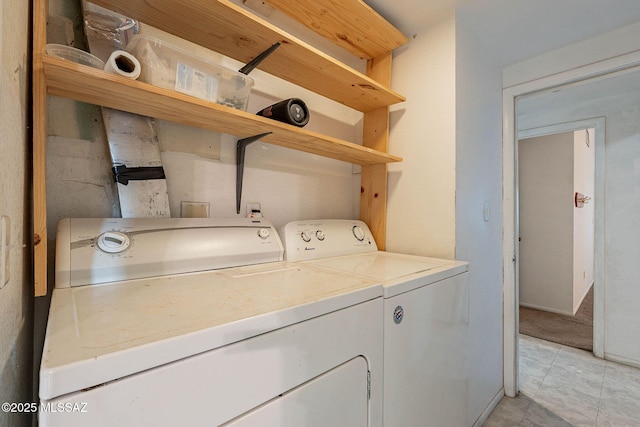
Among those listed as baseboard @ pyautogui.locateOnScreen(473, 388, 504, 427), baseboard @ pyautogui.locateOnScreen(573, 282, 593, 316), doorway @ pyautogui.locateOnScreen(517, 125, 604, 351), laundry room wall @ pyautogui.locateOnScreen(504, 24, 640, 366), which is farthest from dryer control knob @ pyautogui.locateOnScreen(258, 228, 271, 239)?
baseboard @ pyautogui.locateOnScreen(573, 282, 593, 316)

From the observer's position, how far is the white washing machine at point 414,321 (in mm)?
873

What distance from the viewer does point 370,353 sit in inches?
30.9

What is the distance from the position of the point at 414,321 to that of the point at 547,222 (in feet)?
12.4

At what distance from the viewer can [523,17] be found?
149 cm

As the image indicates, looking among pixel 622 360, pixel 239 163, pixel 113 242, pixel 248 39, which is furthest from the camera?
pixel 622 360

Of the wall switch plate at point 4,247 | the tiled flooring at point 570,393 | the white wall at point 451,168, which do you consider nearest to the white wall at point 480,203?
the white wall at point 451,168

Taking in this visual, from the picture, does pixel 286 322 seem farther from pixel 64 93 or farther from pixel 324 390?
pixel 64 93

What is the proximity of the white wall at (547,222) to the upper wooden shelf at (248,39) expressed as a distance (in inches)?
129

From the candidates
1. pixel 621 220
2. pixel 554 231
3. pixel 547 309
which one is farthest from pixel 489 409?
pixel 554 231

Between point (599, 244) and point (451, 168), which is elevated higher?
point (451, 168)

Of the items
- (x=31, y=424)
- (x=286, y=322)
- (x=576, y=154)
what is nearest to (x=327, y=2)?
(x=286, y=322)

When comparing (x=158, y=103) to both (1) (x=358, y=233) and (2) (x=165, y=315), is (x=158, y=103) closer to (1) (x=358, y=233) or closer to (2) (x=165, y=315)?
(2) (x=165, y=315)

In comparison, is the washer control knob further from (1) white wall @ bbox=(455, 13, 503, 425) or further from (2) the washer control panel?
(1) white wall @ bbox=(455, 13, 503, 425)

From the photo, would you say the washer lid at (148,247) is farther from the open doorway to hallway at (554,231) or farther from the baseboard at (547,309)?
the baseboard at (547,309)
